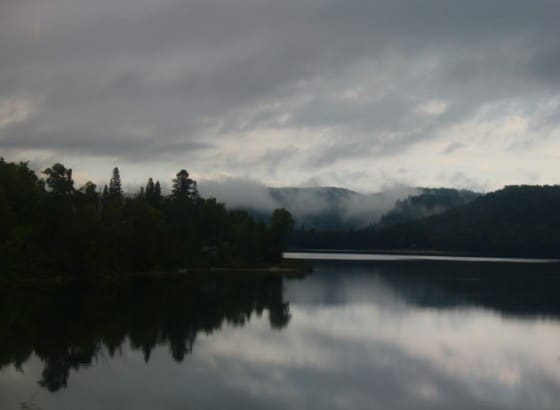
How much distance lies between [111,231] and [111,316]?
44.8 m

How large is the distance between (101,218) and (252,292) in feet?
105

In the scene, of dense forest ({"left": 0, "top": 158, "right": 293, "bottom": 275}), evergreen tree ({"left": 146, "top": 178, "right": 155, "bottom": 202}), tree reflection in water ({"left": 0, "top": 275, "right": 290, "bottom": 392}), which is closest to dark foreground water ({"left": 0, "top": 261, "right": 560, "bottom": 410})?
tree reflection in water ({"left": 0, "top": 275, "right": 290, "bottom": 392})

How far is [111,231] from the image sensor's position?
9762 centimetres

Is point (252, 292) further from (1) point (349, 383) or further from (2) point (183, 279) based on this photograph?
(1) point (349, 383)

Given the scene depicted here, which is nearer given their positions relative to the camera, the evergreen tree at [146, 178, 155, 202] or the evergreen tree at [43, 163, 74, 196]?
the evergreen tree at [43, 163, 74, 196]

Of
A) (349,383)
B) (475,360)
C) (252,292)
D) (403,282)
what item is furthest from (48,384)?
(403,282)

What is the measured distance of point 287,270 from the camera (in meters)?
125

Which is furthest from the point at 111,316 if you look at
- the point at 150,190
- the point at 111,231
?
the point at 150,190

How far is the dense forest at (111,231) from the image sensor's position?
8692 cm

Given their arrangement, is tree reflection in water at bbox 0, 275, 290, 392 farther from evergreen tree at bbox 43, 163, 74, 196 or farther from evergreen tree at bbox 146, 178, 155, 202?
evergreen tree at bbox 146, 178, 155, 202

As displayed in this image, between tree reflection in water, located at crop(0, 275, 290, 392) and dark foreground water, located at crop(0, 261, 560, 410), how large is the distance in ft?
0.45

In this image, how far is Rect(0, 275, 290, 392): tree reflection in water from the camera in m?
39.6

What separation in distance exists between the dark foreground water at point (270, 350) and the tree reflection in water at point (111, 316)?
138 millimetres

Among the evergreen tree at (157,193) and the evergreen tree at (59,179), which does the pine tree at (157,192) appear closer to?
the evergreen tree at (157,193)
